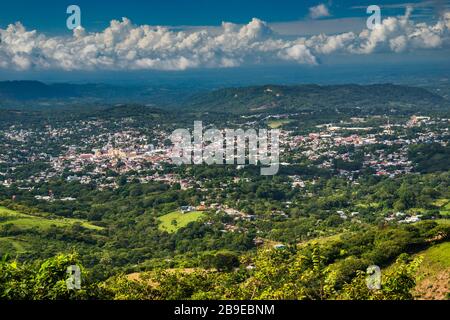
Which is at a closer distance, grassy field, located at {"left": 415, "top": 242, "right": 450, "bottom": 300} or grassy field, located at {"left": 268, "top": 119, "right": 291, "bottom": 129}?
grassy field, located at {"left": 415, "top": 242, "right": 450, "bottom": 300}

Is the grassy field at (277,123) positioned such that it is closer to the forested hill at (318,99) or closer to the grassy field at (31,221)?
the forested hill at (318,99)

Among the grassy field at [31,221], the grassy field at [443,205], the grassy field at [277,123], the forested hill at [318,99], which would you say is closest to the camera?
the grassy field at [443,205]

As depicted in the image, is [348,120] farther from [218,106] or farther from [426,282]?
[426,282]
